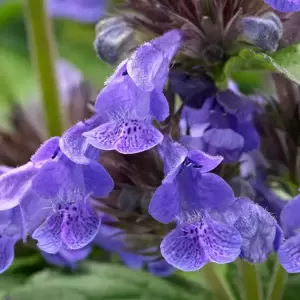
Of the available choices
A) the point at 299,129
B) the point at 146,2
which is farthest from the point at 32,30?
the point at 299,129

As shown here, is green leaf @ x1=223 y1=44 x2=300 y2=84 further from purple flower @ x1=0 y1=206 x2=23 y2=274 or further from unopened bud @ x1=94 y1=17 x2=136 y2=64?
purple flower @ x1=0 y1=206 x2=23 y2=274

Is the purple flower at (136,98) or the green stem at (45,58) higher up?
the purple flower at (136,98)

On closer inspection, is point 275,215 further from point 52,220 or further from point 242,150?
point 52,220

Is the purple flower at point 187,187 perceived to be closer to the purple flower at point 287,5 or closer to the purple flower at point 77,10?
the purple flower at point 287,5

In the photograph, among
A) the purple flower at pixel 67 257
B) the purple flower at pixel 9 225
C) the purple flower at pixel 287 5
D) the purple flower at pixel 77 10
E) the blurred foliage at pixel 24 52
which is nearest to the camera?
the purple flower at pixel 287 5

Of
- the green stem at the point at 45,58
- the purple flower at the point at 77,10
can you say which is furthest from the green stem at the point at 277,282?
the purple flower at the point at 77,10

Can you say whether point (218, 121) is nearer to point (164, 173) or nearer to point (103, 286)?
point (164, 173)

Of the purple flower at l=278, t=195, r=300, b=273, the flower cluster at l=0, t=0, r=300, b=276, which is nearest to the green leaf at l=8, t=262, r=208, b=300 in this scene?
the flower cluster at l=0, t=0, r=300, b=276

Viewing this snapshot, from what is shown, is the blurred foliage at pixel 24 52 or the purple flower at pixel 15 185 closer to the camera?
the purple flower at pixel 15 185
